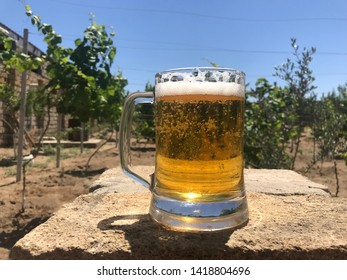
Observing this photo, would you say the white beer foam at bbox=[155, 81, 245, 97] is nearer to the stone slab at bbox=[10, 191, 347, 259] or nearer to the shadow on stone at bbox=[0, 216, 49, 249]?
the stone slab at bbox=[10, 191, 347, 259]

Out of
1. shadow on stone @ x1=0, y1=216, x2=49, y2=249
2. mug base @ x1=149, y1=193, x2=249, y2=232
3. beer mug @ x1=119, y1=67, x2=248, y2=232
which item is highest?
beer mug @ x1=119, y1=67, x2=248, y2=232

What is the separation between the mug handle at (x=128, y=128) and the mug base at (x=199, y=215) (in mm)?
146

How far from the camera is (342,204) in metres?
1.39

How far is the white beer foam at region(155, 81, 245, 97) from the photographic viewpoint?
999 mm

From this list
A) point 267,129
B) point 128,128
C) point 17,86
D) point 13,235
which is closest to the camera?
point 128,128

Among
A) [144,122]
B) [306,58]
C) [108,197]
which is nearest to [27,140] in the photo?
[144,122]

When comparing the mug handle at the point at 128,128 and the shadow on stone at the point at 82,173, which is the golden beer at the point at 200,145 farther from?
the shadow on stone at the point at 82,173

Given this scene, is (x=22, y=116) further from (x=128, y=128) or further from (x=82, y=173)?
(x=128, y=128)

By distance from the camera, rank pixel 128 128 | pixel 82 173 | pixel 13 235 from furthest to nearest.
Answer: pixel 82 173, pixel 13 235, pixel 128 128

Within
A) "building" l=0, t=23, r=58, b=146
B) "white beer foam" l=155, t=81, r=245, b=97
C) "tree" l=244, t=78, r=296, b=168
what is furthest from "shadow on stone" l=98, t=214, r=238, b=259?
"building" l=0, t=23, r=58, b=146

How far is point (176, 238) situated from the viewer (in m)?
0.98

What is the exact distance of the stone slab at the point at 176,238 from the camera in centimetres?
92

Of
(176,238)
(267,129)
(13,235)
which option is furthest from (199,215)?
(267,129)

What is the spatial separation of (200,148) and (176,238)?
27 cm
